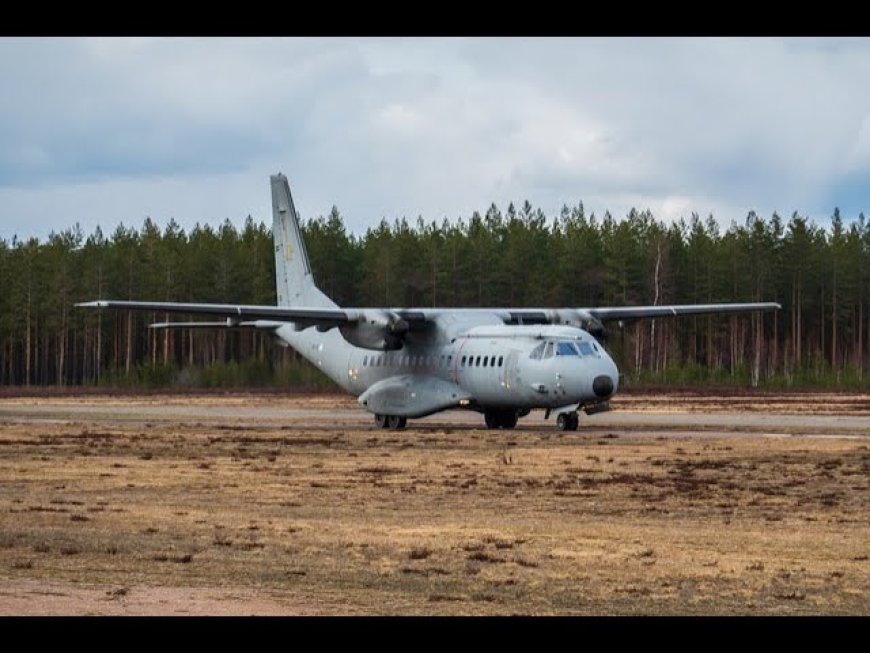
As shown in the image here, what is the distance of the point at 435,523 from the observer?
76.7 feet

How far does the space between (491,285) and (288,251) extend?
67.4 meters

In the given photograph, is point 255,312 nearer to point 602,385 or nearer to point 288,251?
point 602,385

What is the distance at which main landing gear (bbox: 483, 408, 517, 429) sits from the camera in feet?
157

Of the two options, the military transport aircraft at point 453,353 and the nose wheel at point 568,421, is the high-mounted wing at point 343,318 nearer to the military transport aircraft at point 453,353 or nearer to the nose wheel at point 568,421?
the military transport aircraft at point 453,353

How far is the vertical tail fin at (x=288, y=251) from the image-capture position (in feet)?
189

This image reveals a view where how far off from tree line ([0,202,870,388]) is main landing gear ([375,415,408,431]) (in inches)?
2590

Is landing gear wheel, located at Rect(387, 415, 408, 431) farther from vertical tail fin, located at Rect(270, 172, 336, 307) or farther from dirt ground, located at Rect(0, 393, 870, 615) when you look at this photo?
vertical tail fin, located at Rect(270, 172, 336, 307)

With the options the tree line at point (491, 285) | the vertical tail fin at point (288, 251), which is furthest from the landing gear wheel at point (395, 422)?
the tree line at point (491, 285)

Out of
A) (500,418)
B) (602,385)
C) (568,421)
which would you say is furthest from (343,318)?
(602,385)

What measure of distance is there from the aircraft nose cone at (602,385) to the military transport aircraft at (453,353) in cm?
3
